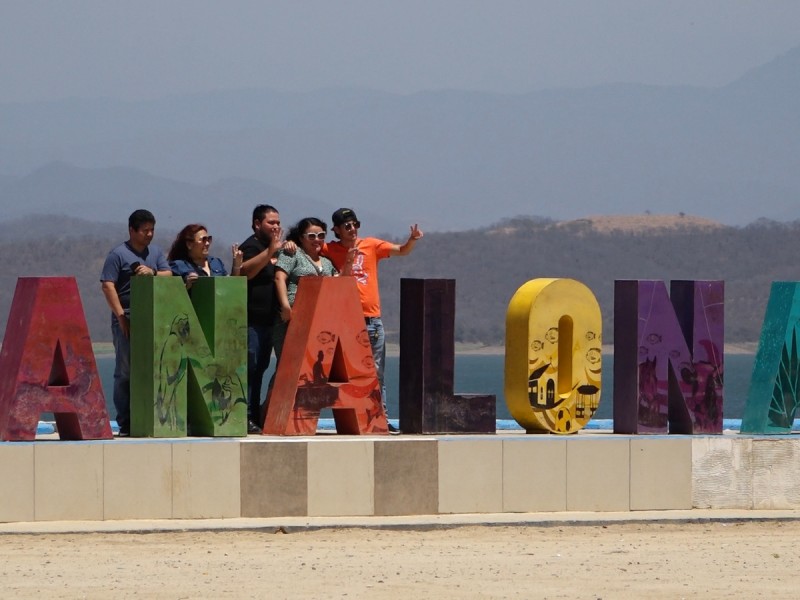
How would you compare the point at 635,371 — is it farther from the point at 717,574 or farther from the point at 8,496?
the point at 8,496

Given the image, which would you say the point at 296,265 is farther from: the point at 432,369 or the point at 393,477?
the point at 393,477

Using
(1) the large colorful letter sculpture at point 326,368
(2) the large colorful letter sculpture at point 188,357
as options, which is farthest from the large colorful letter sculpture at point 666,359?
(2) the large colorful letter sculpture at point 188,357

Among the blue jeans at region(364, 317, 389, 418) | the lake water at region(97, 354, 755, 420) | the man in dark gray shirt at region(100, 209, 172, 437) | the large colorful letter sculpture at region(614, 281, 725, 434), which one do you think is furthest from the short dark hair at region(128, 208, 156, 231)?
the lake water at region(97, 354, 755, 420)

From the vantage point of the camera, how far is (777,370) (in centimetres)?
1537

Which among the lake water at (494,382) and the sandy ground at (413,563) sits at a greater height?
the sandy ground at (413,563)

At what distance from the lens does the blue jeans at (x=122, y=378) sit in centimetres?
1428

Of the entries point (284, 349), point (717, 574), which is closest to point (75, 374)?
point (284, 349)

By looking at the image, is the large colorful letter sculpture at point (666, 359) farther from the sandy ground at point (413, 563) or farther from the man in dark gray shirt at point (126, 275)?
the man in dark gray shirt at point (126, 275)

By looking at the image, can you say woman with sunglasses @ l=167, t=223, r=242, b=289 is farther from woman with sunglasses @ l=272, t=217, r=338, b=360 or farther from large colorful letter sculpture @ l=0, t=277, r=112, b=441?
large colorful letter sculpture @ l=0, t=277, r=112, b=441

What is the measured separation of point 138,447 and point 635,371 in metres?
4.32

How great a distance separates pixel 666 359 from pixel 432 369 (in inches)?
79.7

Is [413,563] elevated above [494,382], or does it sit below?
above

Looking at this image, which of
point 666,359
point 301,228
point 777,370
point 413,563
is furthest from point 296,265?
point 777,370

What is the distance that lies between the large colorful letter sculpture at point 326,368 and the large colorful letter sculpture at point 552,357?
123 cm
